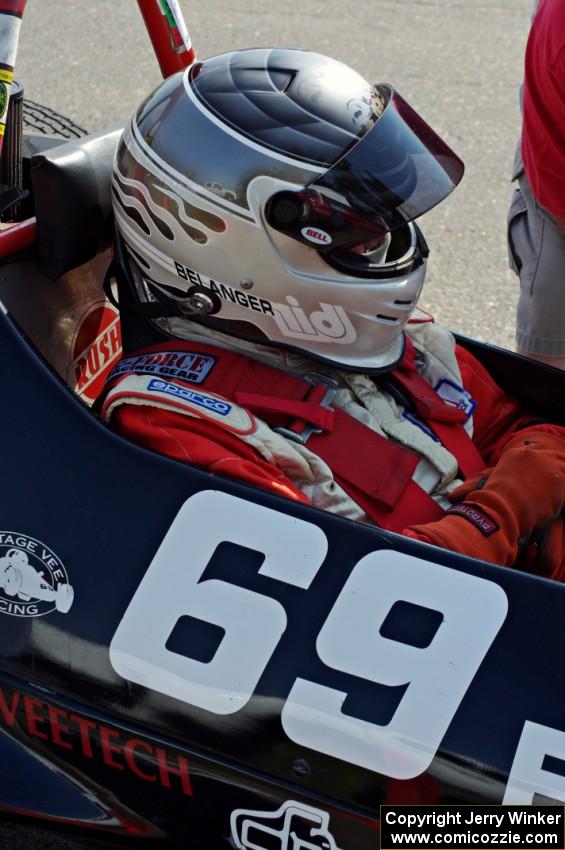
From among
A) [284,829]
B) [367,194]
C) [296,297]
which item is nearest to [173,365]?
[296,297]

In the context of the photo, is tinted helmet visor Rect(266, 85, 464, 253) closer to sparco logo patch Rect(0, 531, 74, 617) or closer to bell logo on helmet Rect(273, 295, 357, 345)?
bell logo on helmet Rect(273, 295, 357, 345)

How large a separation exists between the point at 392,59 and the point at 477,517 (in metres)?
4.64

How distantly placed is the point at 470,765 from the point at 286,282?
86 centimetres

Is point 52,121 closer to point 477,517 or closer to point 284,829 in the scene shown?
point 477,517

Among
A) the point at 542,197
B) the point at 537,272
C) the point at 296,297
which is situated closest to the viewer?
the point at 296,297

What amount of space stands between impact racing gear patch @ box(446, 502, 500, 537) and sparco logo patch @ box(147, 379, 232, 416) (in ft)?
1.37

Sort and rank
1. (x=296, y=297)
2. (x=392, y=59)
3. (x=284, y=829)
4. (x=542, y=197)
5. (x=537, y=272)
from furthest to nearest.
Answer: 1. (x=392, y=59)
2. (x=537, y=272)
3. (x=542, y=197)
4. (x=296, y=297)
5. (x=284, y=829)

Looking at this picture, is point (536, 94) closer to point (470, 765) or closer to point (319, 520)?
point (319, 520)

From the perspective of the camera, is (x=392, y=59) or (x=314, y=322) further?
(x=392, y=59)

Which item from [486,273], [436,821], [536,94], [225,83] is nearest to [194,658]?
[436,821]

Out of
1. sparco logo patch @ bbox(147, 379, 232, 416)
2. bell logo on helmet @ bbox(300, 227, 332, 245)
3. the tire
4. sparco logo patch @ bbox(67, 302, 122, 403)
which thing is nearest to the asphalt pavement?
the tire

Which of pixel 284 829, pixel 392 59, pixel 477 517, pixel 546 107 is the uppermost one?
pixel 546 107

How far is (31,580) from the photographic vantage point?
1.69m

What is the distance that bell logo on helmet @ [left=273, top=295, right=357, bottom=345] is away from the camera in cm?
200
